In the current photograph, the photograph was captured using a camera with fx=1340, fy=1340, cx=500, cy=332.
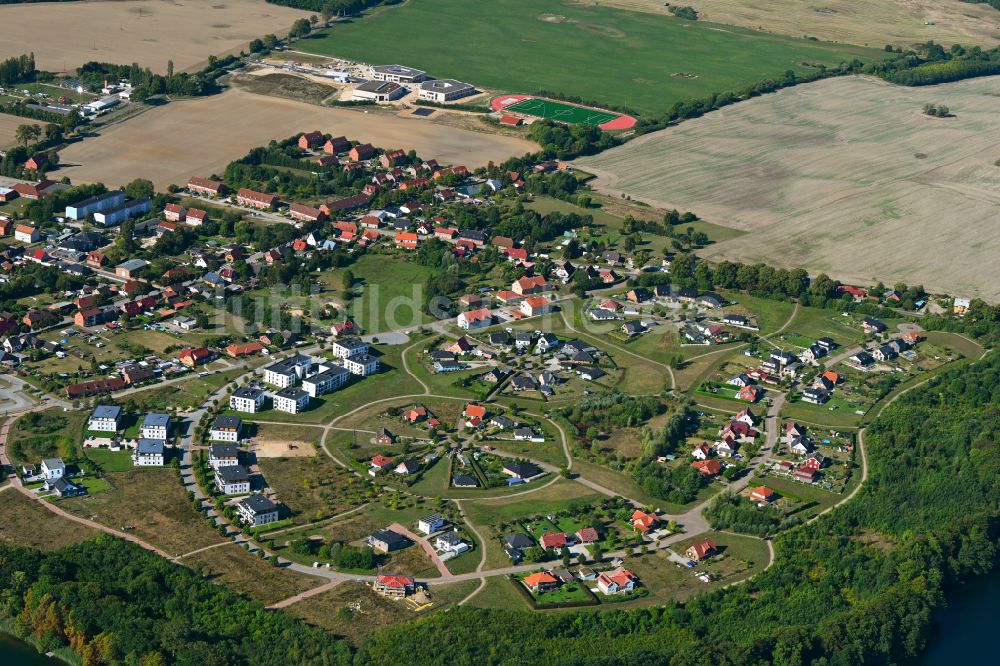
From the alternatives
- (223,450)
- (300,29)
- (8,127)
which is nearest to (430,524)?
(223,450)

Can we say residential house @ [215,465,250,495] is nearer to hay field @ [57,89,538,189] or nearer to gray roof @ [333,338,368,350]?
gray roof @ [333,338,368,350]

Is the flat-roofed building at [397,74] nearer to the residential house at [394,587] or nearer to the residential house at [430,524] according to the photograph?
the residential house at [430,524]

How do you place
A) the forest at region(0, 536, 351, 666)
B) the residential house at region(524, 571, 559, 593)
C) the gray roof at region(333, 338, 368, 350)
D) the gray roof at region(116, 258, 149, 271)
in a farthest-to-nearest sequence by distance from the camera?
the gray roof at region(116, 258, 149, 271), the gray roof at region(333, 338, 368, 350), the residential house at region(524, 571, 559, 593), the forest at region(0, 536, 351, 666)

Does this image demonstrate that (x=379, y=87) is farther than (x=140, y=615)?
Yes

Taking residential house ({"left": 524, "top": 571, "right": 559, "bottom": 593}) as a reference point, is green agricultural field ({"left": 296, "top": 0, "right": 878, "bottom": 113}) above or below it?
above

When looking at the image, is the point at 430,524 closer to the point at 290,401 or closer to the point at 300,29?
the point at 290,401

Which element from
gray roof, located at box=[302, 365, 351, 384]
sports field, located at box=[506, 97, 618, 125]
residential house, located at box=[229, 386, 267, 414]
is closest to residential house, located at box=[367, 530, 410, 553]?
residential house, located at box=[229, 386, 267, 414]

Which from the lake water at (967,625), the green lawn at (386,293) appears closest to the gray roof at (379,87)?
the green lawn at (386,293)

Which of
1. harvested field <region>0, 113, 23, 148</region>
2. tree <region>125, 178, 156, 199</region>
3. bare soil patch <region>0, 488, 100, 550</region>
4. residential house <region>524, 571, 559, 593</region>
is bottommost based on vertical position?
bare soil patch <region>0, 488, 100, 550</region>
